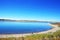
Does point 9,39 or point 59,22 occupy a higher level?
point 59,22

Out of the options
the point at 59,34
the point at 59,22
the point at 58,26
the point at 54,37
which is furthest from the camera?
the point at 58,26

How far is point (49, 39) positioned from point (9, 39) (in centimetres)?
136

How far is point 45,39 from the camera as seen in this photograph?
5324 millimetres

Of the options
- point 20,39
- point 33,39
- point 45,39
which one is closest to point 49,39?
point 45,39

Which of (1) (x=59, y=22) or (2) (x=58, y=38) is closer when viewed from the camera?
(2) (x=58, y=38)

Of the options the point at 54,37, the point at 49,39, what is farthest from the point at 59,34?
the point at 49,39

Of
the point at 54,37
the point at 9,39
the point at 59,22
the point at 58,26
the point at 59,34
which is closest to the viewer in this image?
the point at 9,39

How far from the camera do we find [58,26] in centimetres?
698

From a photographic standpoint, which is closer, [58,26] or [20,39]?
[20,39]

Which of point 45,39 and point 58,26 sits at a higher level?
point 58,26

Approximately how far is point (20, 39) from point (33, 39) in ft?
1.45

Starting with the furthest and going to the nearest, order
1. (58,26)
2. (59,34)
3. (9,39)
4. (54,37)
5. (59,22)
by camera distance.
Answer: (58,26) < (59,22) < (59,34) < (54,37) < (9,39)

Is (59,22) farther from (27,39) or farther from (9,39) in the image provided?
(9,39)

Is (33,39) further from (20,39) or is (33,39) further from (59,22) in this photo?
(59,22)
